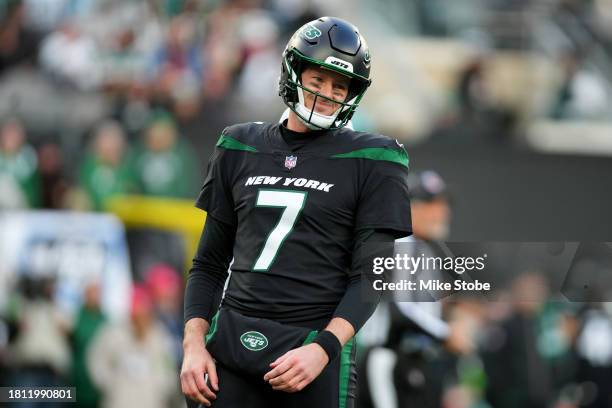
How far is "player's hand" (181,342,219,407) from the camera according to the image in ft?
10.3

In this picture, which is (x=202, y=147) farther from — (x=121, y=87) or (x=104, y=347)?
(x=104, y=347)

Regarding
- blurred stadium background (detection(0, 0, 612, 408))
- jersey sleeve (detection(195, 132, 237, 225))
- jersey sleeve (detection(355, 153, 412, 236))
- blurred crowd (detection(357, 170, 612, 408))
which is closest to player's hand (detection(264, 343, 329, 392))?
jersey sleeve (detection(355, 153, 412, 236))

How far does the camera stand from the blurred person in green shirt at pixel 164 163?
977 cm

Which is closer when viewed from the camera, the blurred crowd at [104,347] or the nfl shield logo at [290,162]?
the nfl shield logo at [290,162]

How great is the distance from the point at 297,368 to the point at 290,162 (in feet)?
2.07

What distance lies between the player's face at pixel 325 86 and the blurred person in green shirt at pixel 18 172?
693 centimetres

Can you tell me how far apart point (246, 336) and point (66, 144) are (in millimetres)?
7088

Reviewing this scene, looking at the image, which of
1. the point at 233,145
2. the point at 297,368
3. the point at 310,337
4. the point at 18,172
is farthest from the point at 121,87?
the point at 297,368

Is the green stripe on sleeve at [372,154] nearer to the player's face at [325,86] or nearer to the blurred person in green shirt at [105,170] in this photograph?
the player's face at [325,86]

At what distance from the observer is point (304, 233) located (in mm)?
3209

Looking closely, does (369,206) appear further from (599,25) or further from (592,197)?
(599,25)

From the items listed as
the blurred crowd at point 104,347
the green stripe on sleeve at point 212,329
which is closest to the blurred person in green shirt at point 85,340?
the blurred crowd at point 104,347

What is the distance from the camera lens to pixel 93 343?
355 inches

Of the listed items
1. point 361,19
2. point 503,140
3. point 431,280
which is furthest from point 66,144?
point 431,280
